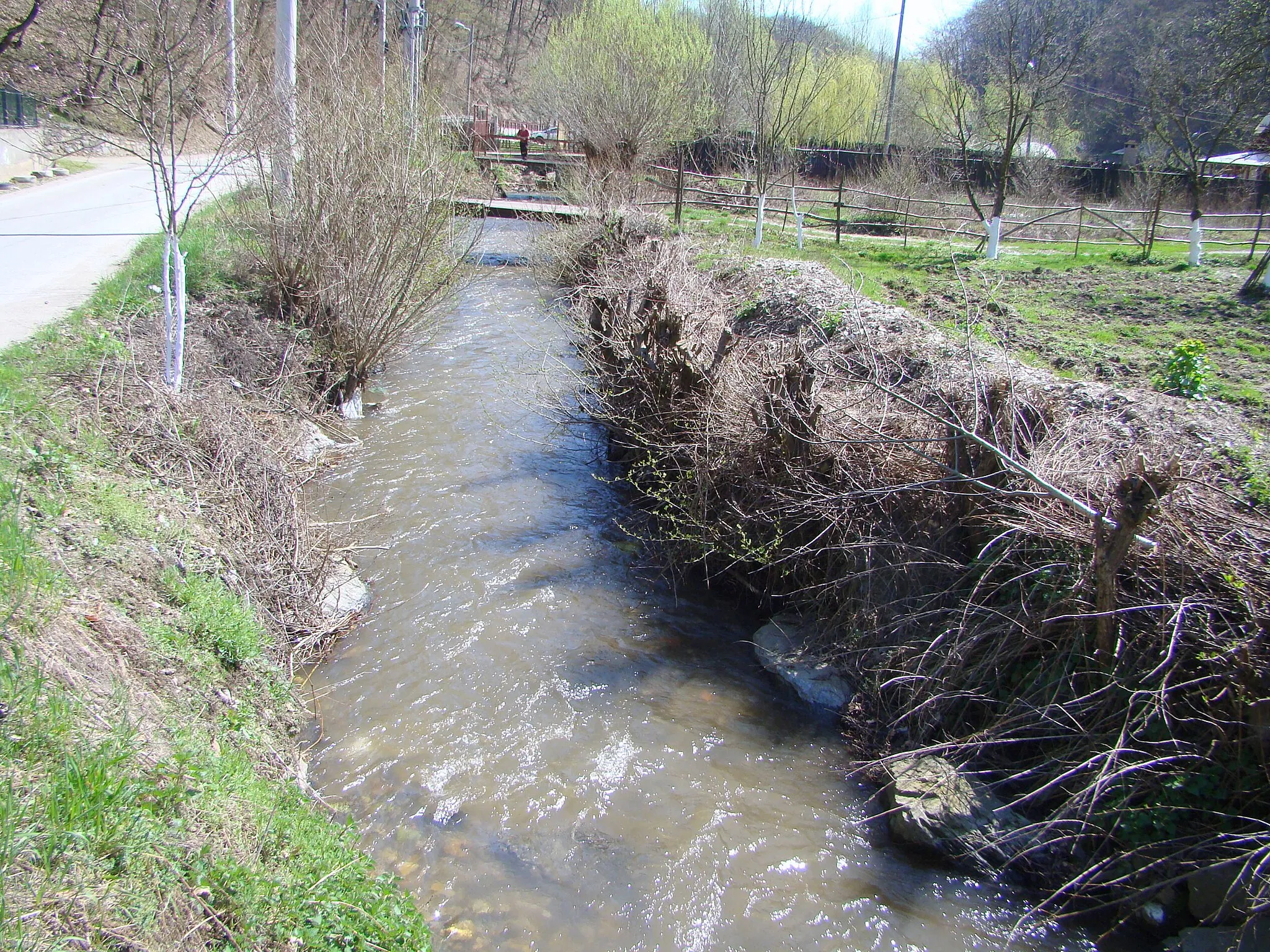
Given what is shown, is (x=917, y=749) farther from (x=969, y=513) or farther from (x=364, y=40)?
(x=364, y=40)

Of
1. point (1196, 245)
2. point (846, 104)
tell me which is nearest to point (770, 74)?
point (1196, 245)

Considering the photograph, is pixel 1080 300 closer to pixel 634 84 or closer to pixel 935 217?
pixel 935 217

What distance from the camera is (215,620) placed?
16.1ft

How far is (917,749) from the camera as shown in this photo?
5113mm

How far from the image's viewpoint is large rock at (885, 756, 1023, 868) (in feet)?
15.2

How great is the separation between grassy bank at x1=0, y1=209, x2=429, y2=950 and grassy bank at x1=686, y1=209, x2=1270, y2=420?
16.4ft

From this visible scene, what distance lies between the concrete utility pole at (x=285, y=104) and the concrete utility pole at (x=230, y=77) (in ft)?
1.53

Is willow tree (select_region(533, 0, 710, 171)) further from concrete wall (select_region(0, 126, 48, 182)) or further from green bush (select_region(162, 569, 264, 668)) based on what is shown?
green bush (select_region(162, 569, 264, 668))


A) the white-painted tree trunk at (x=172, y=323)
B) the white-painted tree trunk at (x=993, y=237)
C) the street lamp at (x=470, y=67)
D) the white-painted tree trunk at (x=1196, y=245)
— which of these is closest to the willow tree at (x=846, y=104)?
the white-painted tree trunk at (x=993, y=237)

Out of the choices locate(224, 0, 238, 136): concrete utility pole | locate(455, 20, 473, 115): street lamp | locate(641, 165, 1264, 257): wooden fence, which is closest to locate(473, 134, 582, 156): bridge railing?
locate(455, 20, 473, 115): street lamp

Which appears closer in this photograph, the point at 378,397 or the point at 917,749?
the point at 917,749

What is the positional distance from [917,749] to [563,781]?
2193 millimetres

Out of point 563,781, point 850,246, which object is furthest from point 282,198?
point 850,246

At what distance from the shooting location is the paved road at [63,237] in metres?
8.16
